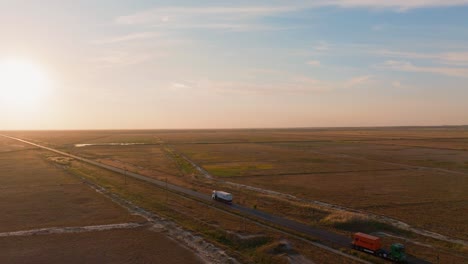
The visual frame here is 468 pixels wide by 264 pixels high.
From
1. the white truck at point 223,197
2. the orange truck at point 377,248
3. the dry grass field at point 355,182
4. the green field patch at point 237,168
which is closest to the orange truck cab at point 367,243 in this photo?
the orange truck at point 377,248

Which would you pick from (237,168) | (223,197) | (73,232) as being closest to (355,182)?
(223,197)

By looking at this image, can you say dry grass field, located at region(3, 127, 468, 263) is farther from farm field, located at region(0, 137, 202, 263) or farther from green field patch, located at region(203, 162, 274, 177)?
farm field, located at region(0, 137, 202, 263)

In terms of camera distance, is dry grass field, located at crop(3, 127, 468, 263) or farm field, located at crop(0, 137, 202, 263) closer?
farm field, located at crop(0, 137, 202, 263)

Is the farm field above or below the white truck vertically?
below

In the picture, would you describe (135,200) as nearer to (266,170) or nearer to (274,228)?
(274,228)

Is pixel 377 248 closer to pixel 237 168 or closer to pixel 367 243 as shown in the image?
pixel 367 243

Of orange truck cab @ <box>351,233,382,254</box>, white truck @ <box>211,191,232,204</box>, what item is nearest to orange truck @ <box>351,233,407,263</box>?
orange truck cab @ <box>351,233,382,254</box>

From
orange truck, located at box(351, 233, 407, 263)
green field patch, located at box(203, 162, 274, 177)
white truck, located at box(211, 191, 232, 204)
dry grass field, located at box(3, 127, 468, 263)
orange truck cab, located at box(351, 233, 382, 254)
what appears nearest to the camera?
orange truck, located at box(351, 233, 407, 263)
